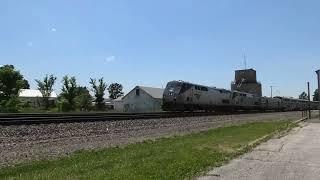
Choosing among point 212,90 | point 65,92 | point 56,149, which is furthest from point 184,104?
point 65,92

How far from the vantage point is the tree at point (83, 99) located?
9125 centimetres

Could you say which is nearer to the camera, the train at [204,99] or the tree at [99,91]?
the train at [204,99]

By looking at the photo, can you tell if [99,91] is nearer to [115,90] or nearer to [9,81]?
[9,81]

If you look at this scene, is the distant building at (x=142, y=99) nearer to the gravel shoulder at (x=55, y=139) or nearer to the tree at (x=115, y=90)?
the gravel shoulder at (x=55, y=139)

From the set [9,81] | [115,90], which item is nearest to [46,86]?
[9,81]

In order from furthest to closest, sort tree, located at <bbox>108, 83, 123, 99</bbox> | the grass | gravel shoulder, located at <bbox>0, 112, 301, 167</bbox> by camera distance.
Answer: tree, located at <bbox>108, 83, 123, 99</bbox> → gravel shoulder, located at <bbox>0, 112, 301, 167</bbox> → the grass

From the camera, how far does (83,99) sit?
303 ft

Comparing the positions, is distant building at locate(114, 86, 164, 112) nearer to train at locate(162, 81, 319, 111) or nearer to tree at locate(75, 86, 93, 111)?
tree at locate(75, 86, 93, 111)

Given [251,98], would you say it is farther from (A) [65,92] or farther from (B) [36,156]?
(B) [36,156]

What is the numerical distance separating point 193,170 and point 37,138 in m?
10.1

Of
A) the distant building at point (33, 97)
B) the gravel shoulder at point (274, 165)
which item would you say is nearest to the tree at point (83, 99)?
the distant building at point (33, 97)

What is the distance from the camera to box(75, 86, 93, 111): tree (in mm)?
91250

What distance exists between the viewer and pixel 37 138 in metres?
20.3

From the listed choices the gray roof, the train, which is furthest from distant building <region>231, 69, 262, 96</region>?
the train
